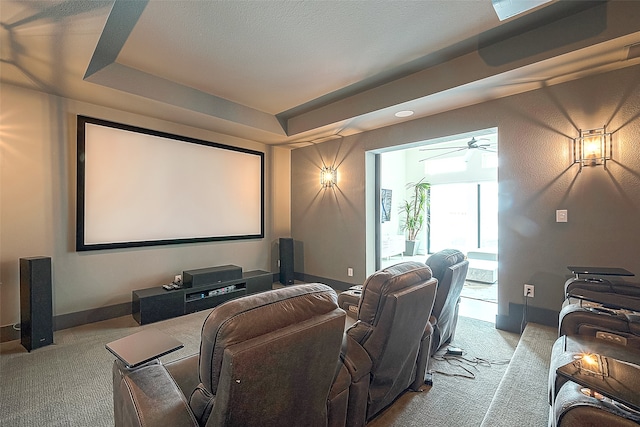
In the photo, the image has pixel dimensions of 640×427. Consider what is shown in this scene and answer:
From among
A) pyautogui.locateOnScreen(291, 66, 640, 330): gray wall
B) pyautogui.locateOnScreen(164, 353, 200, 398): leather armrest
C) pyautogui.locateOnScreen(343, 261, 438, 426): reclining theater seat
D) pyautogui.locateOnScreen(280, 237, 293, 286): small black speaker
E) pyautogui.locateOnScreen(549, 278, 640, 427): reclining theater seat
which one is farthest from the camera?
pyautogui.locateOnScreen(280, 237, 293, 286): small black speaker

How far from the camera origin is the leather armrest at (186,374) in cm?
143

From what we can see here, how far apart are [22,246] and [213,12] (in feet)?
9.99

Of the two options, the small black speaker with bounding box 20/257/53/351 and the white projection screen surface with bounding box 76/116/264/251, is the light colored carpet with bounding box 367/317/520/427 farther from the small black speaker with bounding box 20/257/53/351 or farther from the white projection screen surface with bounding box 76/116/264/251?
the white projection screen surface with bounding box 76/116/264/251

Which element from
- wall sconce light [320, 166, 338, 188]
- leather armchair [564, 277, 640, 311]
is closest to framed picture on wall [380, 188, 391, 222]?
wall sconce light [320, 166, 338, 188]

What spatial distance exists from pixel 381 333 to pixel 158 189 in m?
3.57

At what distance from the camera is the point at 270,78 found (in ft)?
11.2

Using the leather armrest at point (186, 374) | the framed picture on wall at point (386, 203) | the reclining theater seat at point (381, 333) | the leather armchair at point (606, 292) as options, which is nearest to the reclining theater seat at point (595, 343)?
the leather armchair at point (606, 292)

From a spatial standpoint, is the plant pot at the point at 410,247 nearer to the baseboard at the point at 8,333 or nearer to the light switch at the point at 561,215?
the light switch at the point at 561,215

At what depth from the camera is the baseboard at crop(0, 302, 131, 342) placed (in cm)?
292

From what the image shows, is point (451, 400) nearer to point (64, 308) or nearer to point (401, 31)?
point (401, 31)

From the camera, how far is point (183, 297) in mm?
3670

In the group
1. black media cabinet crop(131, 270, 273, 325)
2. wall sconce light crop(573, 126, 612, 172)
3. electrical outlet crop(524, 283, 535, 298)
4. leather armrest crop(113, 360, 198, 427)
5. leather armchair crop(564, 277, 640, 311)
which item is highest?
wall sconce light crop(573, 126, 612, 172)

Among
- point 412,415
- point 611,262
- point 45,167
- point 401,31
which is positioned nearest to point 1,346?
point 45,167

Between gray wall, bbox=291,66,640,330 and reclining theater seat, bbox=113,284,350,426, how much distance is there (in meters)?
2.83
